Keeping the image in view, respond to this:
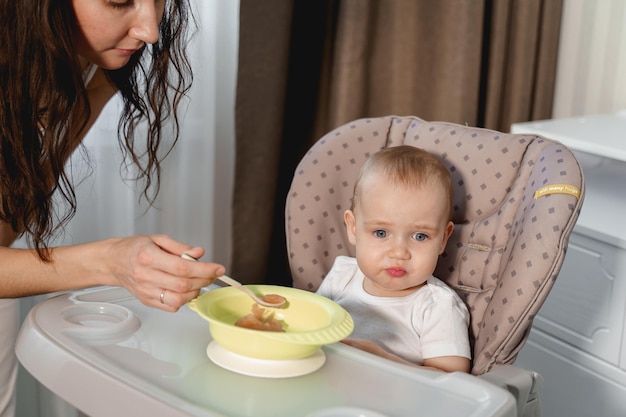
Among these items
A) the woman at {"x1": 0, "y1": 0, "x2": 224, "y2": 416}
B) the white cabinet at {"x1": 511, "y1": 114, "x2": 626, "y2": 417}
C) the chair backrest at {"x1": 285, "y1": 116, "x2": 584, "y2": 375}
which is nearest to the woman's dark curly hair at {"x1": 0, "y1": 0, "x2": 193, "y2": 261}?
the woman at {"x1": 0, "y1": 0, "x2": 224, "y2": 416}

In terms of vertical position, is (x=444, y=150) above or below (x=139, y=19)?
below

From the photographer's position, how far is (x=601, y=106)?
2.55 m

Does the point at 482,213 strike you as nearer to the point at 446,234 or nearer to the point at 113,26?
the point at 446,234

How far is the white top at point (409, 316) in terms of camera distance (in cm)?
134

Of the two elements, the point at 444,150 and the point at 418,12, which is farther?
the point at 418,12

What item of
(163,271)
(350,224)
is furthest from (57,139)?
(350,224)

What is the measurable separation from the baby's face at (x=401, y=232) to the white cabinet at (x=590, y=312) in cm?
61

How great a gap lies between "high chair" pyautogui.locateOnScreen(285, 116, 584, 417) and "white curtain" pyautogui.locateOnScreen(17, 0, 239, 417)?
0.69 meters

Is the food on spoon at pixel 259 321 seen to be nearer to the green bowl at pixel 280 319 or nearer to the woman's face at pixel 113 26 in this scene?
the green bowl at pixel 280 319

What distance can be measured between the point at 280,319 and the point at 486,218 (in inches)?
18.1

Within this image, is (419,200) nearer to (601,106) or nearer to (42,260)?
(42,260)

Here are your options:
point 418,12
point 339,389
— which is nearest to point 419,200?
point 339,389

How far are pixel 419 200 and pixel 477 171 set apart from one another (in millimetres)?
141

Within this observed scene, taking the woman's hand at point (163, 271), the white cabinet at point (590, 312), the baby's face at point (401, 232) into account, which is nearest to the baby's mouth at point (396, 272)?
the baby's face at point (401, 232)
